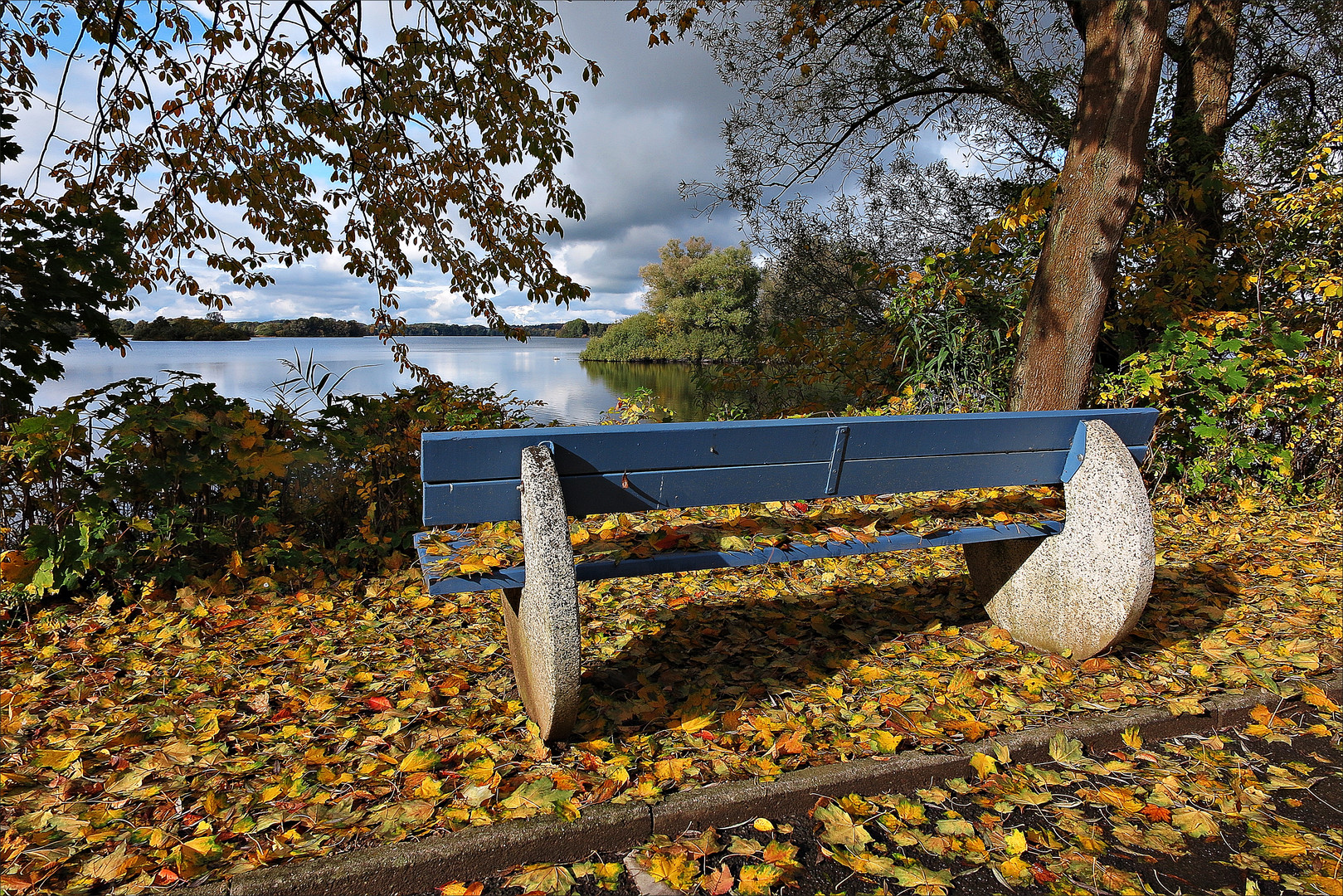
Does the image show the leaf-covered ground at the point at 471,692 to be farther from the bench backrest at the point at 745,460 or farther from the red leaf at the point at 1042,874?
the bench backrest at the point at 745,460

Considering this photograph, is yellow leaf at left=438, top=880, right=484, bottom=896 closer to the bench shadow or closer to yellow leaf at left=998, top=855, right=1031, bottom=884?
the bench shadow

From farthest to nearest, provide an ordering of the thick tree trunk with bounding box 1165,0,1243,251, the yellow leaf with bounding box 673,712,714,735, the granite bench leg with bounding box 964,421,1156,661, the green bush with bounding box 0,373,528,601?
the thick tree trunk with bounding box 1165,0,1243,251 < the green bush with bounding box 0,373,528,601 < the granite bench leg with bounding box 964,421,1156,661 < the yellow leaf with bounding box 673,712,714,735

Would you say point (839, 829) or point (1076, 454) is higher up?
point (1076, 454)

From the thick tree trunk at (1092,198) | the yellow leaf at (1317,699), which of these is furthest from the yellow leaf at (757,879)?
the thick tree trunk at (1092,198)

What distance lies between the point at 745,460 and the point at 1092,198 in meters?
3.88

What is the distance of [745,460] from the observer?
2.41 meters

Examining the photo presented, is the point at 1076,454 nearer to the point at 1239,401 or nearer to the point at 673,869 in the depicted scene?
the point at 673,869

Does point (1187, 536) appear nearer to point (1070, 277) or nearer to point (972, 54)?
point (1070, 277)

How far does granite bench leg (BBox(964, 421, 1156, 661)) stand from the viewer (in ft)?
9.12

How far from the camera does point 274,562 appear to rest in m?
3.73

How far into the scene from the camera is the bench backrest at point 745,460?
7.05ft

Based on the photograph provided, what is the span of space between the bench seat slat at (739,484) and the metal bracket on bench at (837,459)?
16mm

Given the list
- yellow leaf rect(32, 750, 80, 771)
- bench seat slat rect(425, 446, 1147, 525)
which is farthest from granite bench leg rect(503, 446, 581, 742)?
yellow leaf rect(32, 750, 80, 771)

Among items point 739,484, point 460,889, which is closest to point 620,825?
point 460,889
